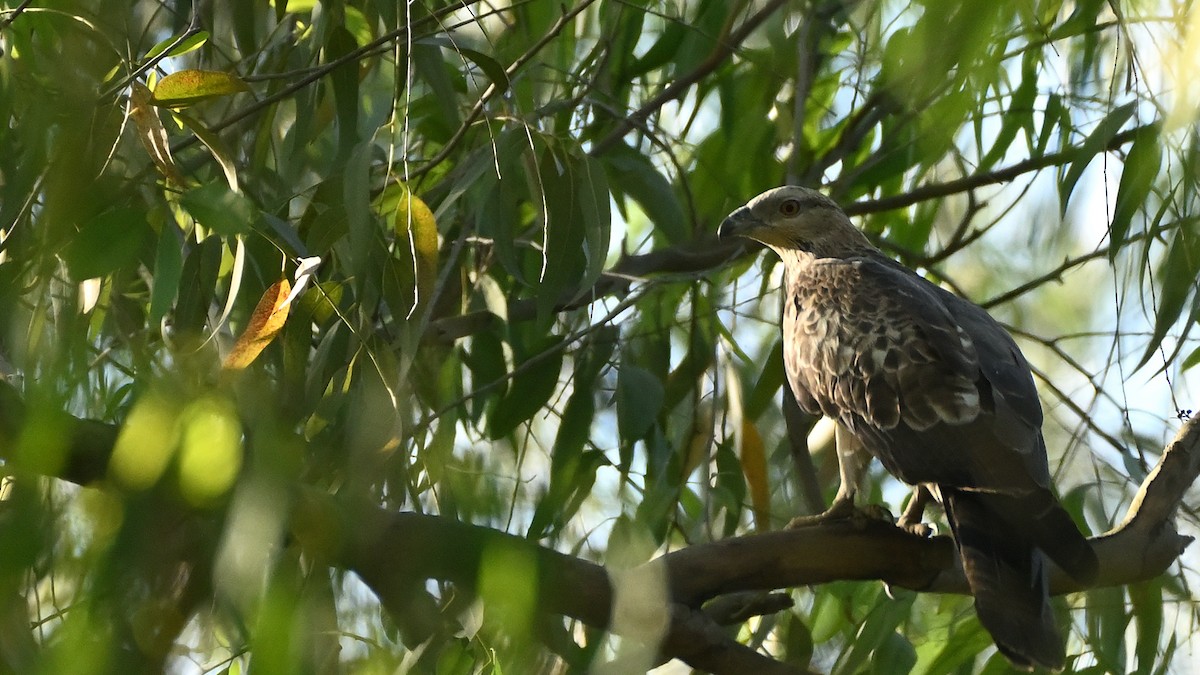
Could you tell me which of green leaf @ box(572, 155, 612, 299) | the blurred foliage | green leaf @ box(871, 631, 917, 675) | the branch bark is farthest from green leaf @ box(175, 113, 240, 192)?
green leaf @ box(871, 631, 917, 675)

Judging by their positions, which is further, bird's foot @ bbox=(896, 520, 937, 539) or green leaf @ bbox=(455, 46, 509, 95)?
bird's foot @ bbox=(896, 520, 937, 539)

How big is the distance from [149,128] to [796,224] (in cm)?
166

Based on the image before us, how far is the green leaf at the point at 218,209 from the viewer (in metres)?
1.53

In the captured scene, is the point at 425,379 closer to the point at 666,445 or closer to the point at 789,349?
the point at 666,445

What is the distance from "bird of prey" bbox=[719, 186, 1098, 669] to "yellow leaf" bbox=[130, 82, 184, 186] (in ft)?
3.99

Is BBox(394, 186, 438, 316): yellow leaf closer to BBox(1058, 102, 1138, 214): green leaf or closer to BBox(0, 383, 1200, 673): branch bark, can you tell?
BBox(0, 383, 1200, 673): branch bark

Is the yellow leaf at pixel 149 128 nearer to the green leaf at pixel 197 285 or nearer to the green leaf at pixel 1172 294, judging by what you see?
the green leaf at pixel 197 285

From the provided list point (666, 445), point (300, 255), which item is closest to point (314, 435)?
point (300, 255)

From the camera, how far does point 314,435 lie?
1754 mm

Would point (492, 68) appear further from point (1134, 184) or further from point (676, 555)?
point (1134, 184)

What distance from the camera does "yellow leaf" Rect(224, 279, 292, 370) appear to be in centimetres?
152

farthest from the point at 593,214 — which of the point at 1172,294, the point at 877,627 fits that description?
the point at 877,627

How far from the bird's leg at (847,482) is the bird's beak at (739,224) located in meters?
0.54

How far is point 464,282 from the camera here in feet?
8.20
